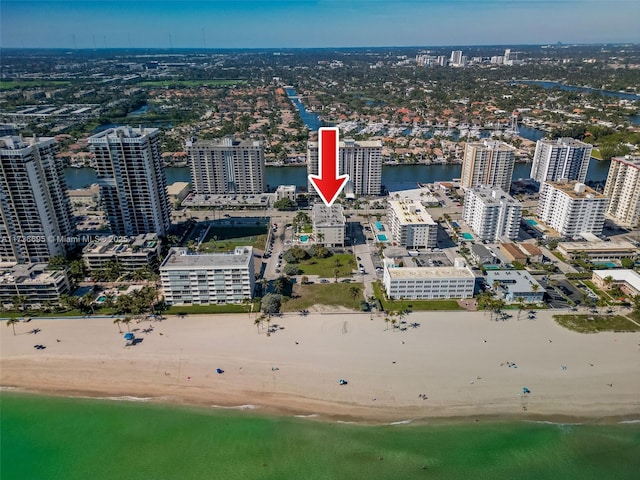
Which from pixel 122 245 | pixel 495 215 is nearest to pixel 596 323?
pixel 495 215

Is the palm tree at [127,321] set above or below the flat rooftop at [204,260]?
below

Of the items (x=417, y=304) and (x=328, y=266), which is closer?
(x=417, y=304)

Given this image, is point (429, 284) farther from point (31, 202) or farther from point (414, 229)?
point (31, 202)

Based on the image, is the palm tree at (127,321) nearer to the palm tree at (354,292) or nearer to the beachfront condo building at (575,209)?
the palm tree at (354,292)

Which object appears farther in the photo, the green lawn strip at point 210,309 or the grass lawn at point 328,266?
the grass lawn at point 328,266

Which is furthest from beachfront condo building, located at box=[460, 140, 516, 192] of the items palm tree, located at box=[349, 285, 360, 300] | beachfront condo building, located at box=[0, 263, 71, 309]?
beachfront condo building, located at box=[0, 263, 71, 309]

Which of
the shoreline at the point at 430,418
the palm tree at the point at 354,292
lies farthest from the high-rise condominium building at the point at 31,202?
the palm tree at the point at 354,292

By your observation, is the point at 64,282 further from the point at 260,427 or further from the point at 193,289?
the point at 260,427
